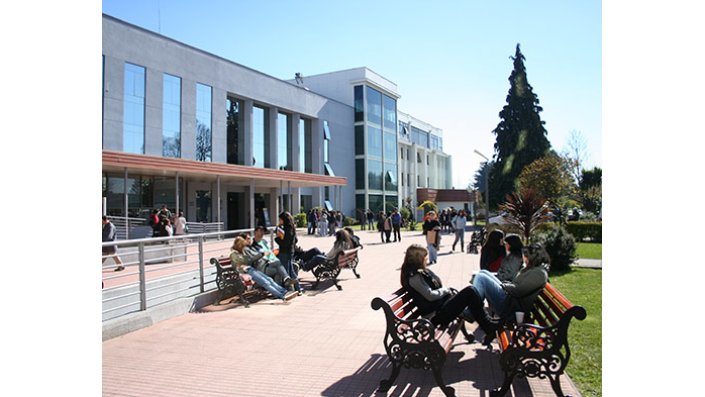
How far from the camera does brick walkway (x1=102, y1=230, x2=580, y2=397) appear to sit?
4508mm

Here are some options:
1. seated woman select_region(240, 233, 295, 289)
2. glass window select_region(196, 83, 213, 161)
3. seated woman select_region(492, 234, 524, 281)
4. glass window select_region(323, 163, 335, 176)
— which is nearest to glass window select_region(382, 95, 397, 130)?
glass window select_region(323, 163, 335, 176)

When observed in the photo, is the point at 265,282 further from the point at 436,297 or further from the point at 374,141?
the point at 374,141

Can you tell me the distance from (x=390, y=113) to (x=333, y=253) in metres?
44.6

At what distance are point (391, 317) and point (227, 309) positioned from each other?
4436 mm

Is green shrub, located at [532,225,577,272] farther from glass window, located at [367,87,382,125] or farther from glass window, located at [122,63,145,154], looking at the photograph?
glass window, located at [367,87,382,125]

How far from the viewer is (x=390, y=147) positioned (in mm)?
53969

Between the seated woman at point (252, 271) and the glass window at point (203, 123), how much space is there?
74.8 ft

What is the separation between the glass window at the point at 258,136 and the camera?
35.5 m

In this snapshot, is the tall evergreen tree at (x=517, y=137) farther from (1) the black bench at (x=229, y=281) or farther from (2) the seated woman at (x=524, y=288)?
(2) the seated woman at (x=524, y=288)

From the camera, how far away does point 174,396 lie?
437cm

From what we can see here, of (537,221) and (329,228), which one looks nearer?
(537,221)

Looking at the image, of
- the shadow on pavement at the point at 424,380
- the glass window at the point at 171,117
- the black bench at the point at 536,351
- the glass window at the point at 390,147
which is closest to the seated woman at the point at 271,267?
the shadow on pavement at the point at 424,380
